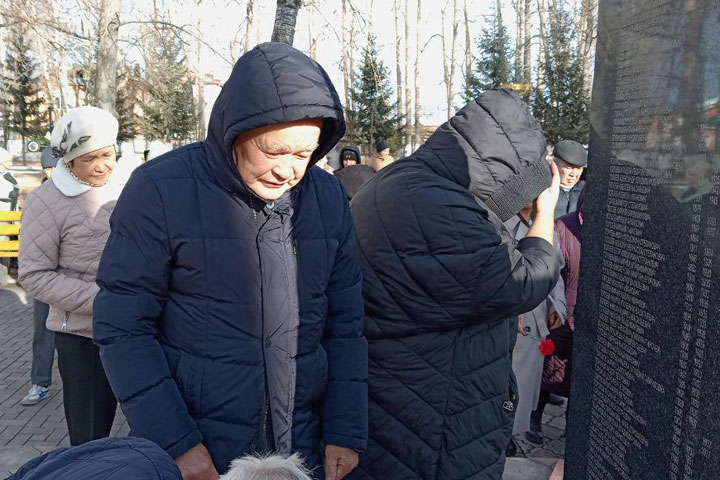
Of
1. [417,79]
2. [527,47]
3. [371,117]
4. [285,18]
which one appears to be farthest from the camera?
[417,79]

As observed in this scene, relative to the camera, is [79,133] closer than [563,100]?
Yes

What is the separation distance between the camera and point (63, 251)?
288 cm

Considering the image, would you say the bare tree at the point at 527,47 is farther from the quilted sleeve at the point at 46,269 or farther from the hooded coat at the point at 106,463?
the hooded coat at the point at 106,463

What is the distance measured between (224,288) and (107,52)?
1117 cm

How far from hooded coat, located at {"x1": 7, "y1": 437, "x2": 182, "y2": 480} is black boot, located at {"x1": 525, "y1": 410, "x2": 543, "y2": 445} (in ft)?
12.2

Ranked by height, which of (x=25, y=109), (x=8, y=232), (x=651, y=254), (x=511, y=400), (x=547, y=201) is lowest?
(x=8, y=232)

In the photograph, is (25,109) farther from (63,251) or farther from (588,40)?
(63,251)

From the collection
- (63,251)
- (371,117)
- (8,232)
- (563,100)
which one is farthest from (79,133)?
(371,117)

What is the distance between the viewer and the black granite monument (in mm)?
1856

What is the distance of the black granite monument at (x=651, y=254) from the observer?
1856mm

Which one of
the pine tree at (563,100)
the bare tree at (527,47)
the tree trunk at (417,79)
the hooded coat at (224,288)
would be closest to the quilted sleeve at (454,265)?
the hooded coat at (224,288)

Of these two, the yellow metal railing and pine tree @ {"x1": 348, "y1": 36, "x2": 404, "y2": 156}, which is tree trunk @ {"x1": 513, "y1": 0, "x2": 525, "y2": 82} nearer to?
pine tree @ {"x1": 348, "y1": 36, "x2": 404, "y2": 156}

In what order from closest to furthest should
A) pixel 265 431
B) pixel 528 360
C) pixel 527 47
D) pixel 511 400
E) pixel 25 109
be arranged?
1. pixel 265 431
2. pixel 511 400
3. pixel 528 360
4. pixel 527 47
5. pixel 25 109

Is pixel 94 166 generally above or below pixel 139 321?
above
